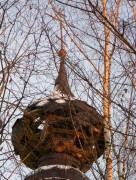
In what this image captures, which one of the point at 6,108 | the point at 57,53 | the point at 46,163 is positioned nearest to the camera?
the point at 6,108

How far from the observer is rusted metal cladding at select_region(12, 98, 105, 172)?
12.8 feet

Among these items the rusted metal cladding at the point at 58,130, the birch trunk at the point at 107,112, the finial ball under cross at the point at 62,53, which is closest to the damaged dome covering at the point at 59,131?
the rusted metal cladding at the point at 58,130

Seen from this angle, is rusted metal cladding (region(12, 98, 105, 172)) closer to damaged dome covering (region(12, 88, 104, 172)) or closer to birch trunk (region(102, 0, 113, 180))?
damaged dome covering (region(12, 88, 104, 172))

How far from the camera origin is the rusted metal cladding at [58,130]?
389 cm

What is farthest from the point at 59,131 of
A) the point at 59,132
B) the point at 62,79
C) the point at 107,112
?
the point at 107,112

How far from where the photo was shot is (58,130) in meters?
3.89

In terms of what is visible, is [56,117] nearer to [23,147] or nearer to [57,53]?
[23,147]

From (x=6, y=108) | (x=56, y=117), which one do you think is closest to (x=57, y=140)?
(x=56, y=117)

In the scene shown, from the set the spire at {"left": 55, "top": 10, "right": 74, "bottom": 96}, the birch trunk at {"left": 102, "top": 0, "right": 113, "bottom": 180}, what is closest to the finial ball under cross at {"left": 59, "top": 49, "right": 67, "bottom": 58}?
the spire at {"left": 55, "top": 10, "right": 74, "bottom": 96}

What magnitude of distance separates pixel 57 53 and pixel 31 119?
2.53 feet

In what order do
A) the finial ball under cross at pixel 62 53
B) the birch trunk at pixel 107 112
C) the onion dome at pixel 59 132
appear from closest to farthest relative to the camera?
the onion dome at pixel 59 132, the birch trunk at pixel 107 112, the finial ball under cross at pixel 62 53

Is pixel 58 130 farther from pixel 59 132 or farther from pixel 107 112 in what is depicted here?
pixel 107 112

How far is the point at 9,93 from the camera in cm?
375

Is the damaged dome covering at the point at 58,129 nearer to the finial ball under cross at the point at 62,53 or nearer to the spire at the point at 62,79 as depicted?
the spire at the point at 62,79
